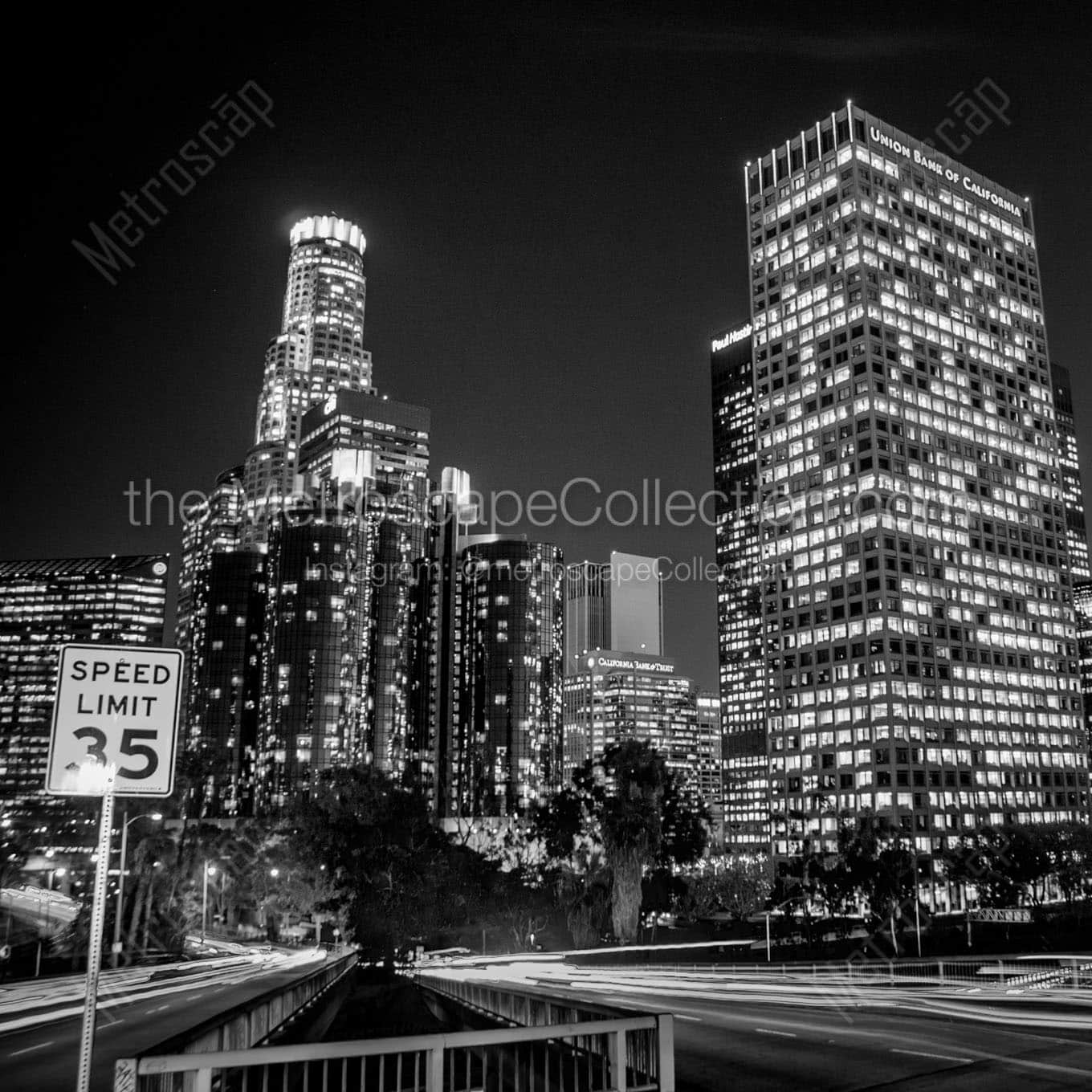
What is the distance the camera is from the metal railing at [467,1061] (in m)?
10.1

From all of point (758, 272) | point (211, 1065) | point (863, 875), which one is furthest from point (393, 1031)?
point (758, 272)

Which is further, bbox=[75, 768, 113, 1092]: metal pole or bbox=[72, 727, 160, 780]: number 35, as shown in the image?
bbox=[72, 727, 160, 780]: number 35

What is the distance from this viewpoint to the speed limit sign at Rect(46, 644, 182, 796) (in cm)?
822

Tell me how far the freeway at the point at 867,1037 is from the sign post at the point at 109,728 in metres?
7.64

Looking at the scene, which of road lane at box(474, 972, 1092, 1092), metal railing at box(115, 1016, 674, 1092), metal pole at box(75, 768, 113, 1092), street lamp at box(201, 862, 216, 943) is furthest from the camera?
street lamp at box(201, 862, 216, 943)

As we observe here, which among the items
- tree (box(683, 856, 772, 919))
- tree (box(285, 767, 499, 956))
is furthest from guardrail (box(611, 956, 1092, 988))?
tree (box(683, 856, 772, 919))

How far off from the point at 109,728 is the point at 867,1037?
19.5 meters

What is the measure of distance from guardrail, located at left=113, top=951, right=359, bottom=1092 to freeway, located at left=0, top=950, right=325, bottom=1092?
0.52m

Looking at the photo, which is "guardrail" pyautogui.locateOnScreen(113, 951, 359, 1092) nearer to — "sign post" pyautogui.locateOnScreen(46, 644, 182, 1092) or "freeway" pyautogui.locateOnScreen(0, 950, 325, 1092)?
"freeway" pyautogui.locateOnScreen(0, 950, 325, 1092)

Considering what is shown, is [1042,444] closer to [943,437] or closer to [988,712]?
[943,437]

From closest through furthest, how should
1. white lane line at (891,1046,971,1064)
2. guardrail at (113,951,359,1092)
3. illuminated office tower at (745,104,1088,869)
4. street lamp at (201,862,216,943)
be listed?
guardrail at (113,951,359,1092) → white lane line at (891,1046,971,1064) → street lamp at (201,862,216,943) → illuminated office tower at (745,104,1088,869)

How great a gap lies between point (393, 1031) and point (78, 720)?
660 inches

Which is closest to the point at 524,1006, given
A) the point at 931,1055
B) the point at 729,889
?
the point at 931,1055

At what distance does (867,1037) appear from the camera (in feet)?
72.8
